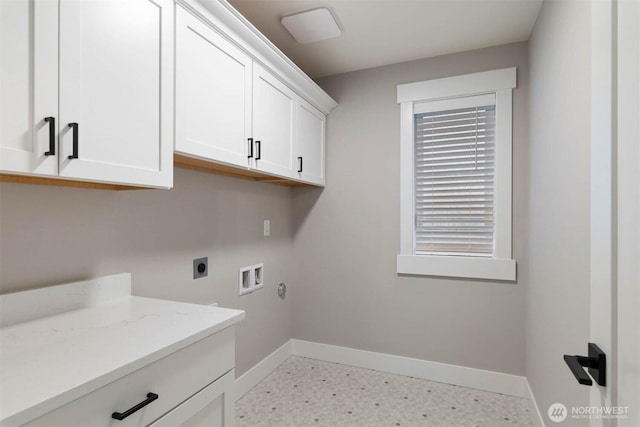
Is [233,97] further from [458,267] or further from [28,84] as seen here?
[458,267]

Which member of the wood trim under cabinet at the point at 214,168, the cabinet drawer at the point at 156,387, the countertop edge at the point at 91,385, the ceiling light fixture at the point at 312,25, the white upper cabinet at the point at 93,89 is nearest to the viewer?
the countertop edge at the point at 91,385

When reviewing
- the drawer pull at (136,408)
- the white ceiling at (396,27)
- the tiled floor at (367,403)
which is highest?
the white ceiling at (396,27)

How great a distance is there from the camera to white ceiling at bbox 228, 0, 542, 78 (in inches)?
73.7

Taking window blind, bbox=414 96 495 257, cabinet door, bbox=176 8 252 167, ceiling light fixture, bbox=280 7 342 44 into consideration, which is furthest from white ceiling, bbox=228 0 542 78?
cabinet door, bbox=176 8 252 167

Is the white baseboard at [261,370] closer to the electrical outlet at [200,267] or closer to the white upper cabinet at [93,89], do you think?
the electrical outlet at [200,267]

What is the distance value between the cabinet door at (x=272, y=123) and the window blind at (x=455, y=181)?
102 centimetres

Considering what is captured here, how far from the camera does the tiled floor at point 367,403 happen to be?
6.47 ft

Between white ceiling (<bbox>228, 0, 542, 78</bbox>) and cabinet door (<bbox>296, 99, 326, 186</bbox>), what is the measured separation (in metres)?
0.41

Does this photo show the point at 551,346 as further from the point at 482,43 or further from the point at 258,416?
the point at 482,43

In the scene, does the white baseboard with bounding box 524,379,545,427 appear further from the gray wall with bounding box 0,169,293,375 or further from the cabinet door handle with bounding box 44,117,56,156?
the cabinet door handle with bounding box 44,117,56,156

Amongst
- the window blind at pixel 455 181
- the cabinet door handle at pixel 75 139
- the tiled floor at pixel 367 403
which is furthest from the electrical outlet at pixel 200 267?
the window blind at pixel 455 181

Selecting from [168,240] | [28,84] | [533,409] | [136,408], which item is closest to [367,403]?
[533,409]

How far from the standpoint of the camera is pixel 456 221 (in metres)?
2.45

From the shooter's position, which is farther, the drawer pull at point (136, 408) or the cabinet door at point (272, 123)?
the cabinet door at point (272, 123)
